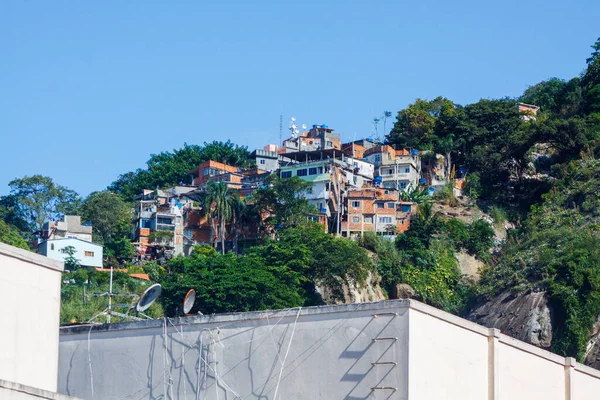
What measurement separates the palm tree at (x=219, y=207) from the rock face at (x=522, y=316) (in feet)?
70.8

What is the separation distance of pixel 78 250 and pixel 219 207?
357 inches

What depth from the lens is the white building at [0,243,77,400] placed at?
12383 mm

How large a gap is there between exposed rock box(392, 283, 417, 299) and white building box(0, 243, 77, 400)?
41.4 meters

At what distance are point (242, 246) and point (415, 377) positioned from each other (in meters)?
48.8

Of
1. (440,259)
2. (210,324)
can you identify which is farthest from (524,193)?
(210,324)

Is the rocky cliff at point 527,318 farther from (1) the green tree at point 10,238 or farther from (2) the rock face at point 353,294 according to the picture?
(1) the green tree at point 10,238

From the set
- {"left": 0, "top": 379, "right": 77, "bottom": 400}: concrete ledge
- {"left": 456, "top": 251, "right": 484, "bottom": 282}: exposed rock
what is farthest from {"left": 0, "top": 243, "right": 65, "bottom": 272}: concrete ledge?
{"left": 456, "top": 251, "right": 484, "bottom": 282}: exposed rock

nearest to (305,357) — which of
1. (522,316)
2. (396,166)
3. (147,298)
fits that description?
(147,298)

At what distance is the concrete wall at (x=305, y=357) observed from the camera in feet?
48.2

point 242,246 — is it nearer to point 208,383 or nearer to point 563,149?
point 563,149

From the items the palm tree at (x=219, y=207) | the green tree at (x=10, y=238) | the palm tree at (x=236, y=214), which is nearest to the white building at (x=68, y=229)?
the green tree at (x=10, y=238)

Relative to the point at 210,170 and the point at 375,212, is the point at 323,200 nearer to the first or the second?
the point at 375,212

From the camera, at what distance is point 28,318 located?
12.7 meters

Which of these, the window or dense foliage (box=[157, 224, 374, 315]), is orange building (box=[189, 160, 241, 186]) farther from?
dense foliage (box=[157, 224, 374, 315])
